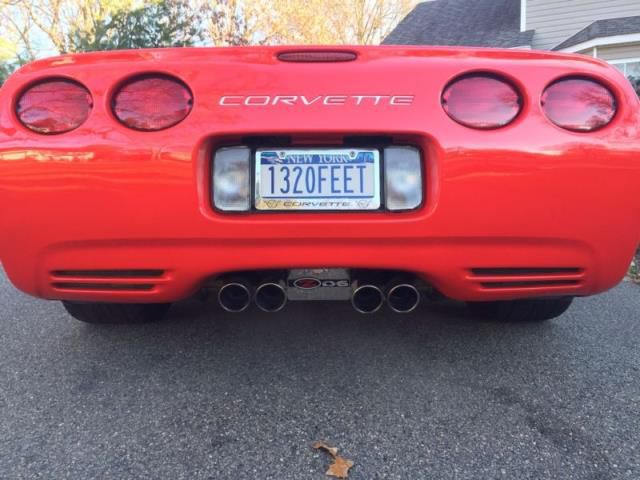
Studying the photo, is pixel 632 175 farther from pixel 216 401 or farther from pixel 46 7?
pixel 46 7

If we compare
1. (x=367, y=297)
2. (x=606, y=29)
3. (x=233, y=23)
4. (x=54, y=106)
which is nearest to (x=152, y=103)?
(x=54, y=106)

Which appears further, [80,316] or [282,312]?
[282,312]

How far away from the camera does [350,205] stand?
4.89 feet

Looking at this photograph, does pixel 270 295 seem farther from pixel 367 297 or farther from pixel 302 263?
pixel 367 297

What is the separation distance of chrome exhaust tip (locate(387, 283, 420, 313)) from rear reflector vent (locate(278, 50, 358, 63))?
77cm

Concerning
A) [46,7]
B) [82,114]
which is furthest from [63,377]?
[46,7]

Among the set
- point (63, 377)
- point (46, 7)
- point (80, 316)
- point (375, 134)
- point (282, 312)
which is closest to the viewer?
point (375, 134)

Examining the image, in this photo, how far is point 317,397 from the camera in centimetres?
171

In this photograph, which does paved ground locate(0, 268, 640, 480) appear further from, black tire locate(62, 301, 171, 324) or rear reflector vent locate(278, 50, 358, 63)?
rear reflector vent locate(278, 50, 358, 63)

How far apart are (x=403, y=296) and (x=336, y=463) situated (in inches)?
22.9

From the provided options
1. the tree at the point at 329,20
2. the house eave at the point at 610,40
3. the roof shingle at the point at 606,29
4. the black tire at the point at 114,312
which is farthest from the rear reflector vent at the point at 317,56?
the tree at the point at 329,20

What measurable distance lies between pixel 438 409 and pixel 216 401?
2.57ft

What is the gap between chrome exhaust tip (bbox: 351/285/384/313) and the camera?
1633 millimetres

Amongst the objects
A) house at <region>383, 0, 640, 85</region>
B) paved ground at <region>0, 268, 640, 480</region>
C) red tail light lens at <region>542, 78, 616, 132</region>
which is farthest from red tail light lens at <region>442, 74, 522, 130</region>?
house at <region>383, 0, 640, 85</region>
